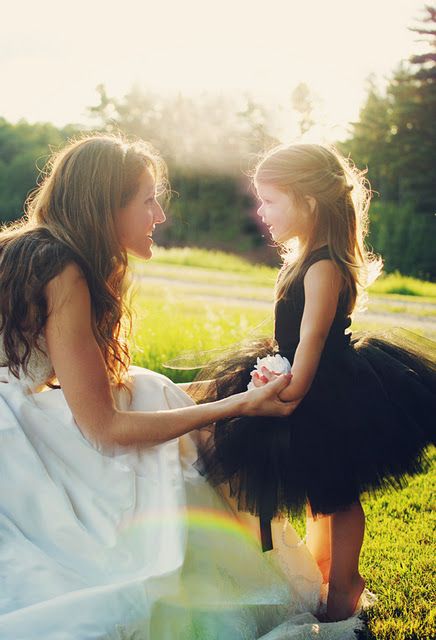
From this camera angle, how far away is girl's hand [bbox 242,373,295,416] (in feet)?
8.72

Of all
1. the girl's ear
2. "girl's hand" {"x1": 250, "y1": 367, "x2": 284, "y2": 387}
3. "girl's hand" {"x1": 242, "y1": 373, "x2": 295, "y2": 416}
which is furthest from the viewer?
the girl's ear

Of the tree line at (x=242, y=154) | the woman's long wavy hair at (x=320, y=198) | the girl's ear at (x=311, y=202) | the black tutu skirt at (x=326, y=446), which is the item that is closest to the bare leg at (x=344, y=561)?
the black tutu skirt at (x=326, y=446)

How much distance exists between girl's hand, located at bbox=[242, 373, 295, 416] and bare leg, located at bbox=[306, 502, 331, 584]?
1.89 feet

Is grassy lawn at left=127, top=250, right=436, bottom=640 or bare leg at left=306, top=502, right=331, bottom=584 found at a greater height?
bare leg at left=306, top=502, right=331, bottom=584

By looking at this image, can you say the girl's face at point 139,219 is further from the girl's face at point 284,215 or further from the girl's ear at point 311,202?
the girl's ear at point 311,202

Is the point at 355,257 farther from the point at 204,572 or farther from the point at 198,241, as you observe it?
the point at 198,241

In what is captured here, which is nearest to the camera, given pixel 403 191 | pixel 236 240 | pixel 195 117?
pixel 403 191

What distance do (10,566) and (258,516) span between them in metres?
0.86

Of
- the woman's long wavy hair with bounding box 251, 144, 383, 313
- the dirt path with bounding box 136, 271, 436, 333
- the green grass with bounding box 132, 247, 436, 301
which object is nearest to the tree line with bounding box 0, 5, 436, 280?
the green grass with bounding box 132, 247, 436, 301

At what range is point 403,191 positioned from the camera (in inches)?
1324

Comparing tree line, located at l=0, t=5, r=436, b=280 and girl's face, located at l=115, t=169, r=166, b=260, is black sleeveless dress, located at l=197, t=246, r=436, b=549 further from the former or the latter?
tree line, located at l=0, t=5, r=436, b=280

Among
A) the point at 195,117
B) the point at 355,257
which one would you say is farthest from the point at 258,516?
the point at 195,117

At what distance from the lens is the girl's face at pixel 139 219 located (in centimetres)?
281

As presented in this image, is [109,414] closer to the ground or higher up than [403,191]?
higher up
